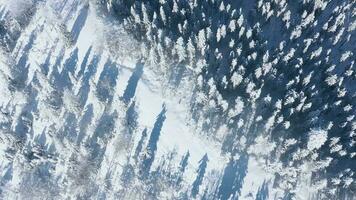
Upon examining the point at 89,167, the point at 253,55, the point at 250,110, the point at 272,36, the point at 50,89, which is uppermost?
the point at 272,36

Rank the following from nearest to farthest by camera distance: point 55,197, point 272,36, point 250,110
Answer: point 55,197
point 250,110
point 272,36

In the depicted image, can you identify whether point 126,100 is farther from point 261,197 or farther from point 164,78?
point 261,197

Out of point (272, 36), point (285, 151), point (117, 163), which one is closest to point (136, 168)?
point (117, 163)

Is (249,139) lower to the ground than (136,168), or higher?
higher

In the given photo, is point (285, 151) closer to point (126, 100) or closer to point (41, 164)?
point (126, 100)

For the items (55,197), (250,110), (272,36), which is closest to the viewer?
(55,197)

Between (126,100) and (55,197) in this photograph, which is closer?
(55,197)
